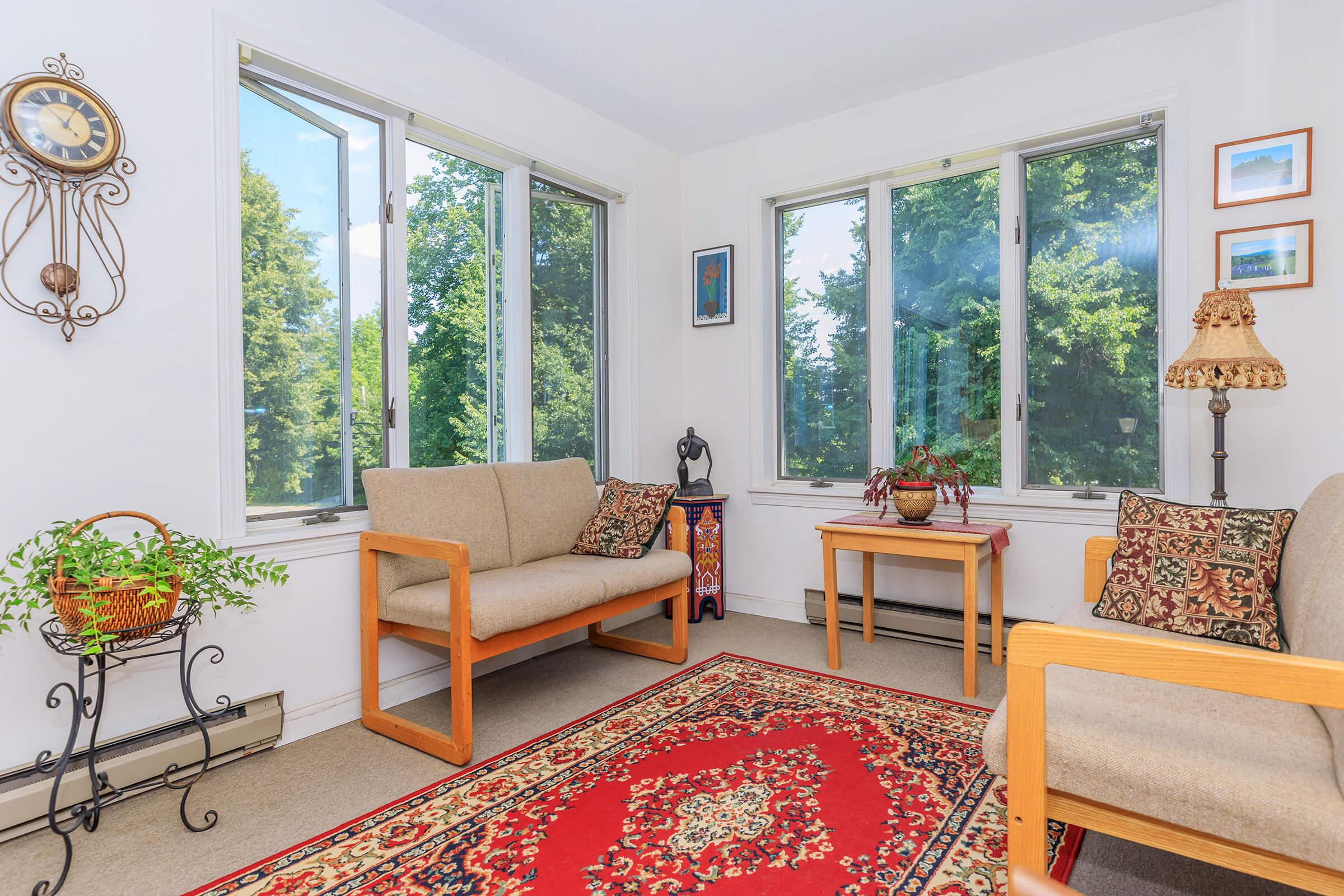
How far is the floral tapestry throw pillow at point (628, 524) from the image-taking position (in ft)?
10.4

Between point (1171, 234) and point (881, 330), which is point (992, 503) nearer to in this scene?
point (881, 330)

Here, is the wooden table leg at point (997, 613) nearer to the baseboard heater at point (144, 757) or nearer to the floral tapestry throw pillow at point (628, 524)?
the floral tapestry throw pillow at point (628, 524)

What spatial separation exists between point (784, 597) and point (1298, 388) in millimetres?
2491

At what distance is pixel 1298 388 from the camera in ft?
9.05

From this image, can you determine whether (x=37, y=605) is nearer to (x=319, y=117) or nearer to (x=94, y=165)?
(x=94, y=165)

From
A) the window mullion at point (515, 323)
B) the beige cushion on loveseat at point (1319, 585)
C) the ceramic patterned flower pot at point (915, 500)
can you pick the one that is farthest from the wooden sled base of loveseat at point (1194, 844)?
the window mullion at point (515, 323)

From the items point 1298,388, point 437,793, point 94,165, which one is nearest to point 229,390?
point 94,165

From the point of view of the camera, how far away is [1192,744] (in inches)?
51.6

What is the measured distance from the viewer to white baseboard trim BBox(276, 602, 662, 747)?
8.29ft

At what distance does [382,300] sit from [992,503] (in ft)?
9.65

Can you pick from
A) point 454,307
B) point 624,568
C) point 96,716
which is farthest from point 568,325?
point 96,716

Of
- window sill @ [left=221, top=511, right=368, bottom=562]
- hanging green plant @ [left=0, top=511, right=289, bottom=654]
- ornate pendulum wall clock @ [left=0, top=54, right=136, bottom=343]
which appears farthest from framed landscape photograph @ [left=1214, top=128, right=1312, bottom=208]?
ornate pendulum wall clock @ [left=0, top=54, right=136, bottom=343]

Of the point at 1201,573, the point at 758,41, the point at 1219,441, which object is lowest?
the point at 1201,573

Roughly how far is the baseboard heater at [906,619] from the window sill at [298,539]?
81.9 inches
